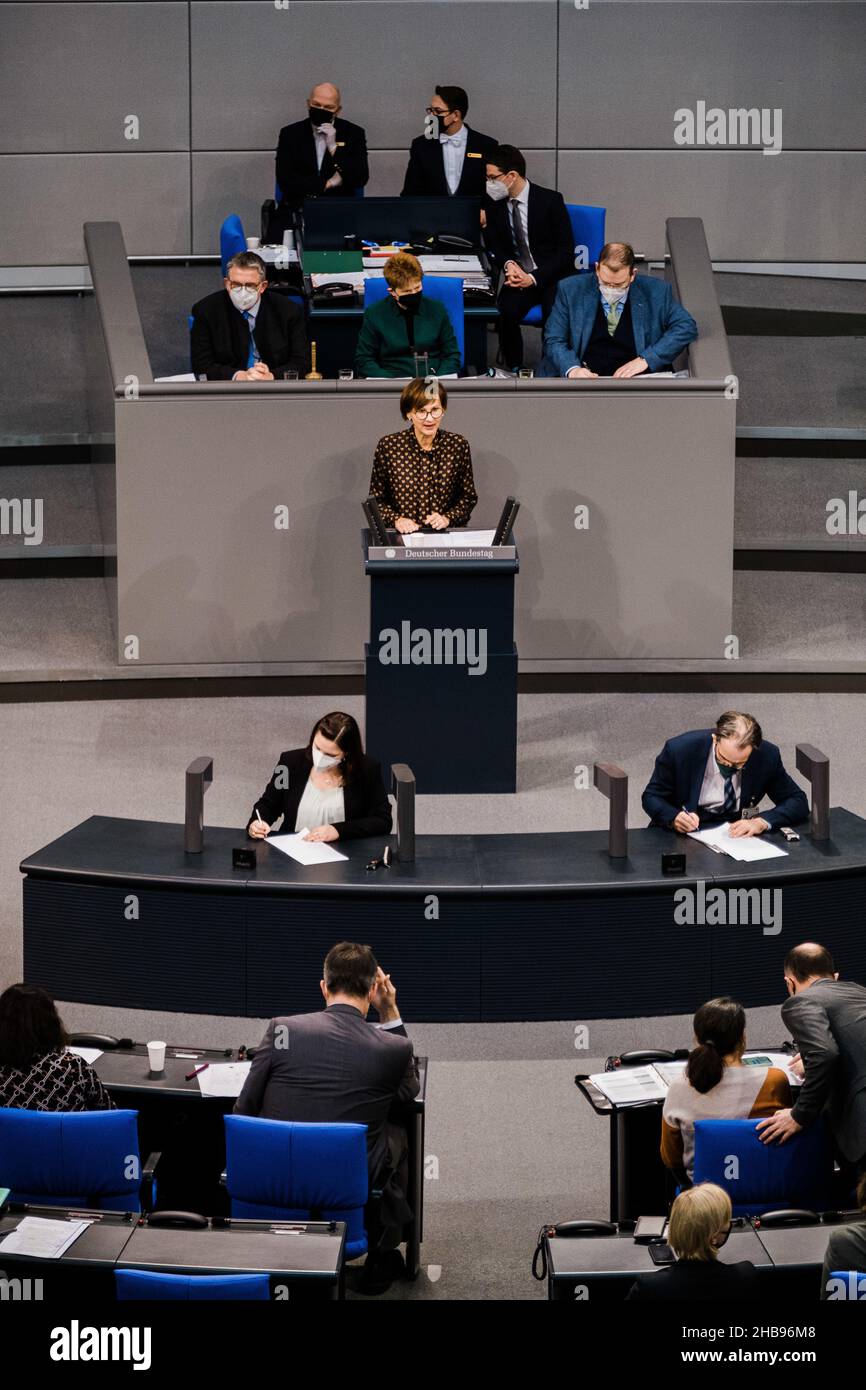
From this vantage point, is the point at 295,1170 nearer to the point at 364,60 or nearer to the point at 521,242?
the point at 521,242

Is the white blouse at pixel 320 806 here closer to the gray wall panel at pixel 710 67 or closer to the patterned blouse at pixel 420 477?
the patterned blouse at pixel 420 477

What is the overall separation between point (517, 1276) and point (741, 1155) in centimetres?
78

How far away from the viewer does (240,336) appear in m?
9.71

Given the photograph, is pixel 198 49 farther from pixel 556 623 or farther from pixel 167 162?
pixel 556 623

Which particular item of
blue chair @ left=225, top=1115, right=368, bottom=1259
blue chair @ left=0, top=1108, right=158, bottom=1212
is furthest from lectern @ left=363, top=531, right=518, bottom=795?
blue chair @ left=0, top=1108, right=158, bottom=1212

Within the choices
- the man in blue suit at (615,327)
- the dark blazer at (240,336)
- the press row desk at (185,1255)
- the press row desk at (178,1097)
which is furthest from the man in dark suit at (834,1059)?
the dark blazer at (240,336)

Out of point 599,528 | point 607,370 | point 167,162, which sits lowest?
point 599,528

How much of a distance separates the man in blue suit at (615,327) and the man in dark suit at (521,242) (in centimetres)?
105

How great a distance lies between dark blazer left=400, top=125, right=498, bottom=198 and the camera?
11633mm

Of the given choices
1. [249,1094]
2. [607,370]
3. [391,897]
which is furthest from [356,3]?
[249,1094]

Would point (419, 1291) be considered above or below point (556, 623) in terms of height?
below

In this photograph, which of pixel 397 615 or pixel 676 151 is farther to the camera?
pixel 676 151

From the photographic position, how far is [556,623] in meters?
9.63

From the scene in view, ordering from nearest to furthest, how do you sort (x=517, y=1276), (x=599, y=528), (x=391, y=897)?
(x=517, y=1276) → (x=391, y=897) → (x=599, y=528)
